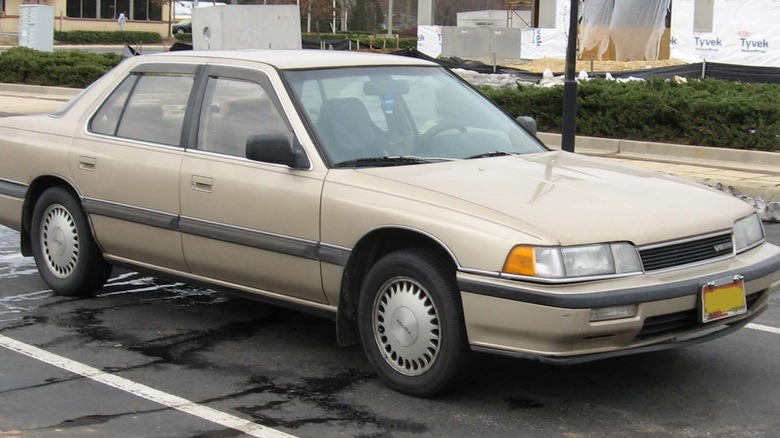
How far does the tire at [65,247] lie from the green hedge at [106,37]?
56.4 m

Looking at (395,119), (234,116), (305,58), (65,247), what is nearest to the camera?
(395,119)

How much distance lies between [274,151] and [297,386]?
1143mm

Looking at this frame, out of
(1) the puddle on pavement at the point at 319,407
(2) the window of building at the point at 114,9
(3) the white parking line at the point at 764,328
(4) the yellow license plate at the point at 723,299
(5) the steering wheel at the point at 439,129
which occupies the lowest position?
(1) the puddle on pavement at the point at 319,407

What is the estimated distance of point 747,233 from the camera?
5.67 metres

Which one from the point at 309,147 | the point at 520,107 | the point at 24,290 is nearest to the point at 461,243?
the point at 309,147

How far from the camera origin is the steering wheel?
6.14 metres

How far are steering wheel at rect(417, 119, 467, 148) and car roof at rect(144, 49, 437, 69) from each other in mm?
544

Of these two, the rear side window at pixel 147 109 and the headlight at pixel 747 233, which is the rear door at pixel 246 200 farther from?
the headlight at pixel 747 233

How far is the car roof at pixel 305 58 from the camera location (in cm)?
632

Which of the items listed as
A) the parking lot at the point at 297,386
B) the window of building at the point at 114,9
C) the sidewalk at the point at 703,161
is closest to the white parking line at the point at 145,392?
the parking lot at the point at 297,386

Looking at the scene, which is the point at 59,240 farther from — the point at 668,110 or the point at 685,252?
the point at 668,110

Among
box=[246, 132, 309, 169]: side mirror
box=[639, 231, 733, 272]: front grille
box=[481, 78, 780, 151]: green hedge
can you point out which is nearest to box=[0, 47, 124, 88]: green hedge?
box=[481, 78, 780, 151]: green hedge

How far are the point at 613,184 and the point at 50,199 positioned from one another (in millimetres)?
3588

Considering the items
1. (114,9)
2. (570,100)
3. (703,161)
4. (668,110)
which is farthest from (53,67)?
(114,9)
